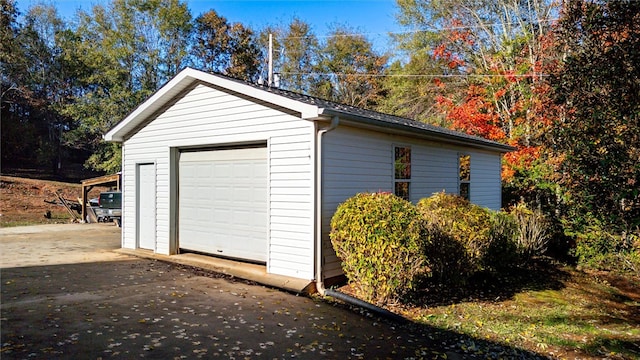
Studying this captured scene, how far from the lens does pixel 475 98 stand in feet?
51.1

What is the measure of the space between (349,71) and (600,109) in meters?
19.3

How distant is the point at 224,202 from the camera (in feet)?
26.3

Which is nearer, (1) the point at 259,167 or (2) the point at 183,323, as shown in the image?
(2) the point at 183,323

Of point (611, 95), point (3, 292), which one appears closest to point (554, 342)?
point (611, 95)

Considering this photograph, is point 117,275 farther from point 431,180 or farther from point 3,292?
point 431,180

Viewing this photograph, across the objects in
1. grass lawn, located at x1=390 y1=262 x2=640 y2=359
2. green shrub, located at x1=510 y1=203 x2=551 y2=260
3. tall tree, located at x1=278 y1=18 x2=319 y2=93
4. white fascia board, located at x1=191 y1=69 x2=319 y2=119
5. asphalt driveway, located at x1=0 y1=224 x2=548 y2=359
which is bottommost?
grass lawn, located at x1=390 y1=262 x2=640 y2=359

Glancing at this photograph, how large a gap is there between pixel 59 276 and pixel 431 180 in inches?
291

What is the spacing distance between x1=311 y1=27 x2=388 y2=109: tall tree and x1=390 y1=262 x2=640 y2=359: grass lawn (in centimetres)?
1737

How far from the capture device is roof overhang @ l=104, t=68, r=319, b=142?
6312mm

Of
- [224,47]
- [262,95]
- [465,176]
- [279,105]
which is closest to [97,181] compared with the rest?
[262,95]

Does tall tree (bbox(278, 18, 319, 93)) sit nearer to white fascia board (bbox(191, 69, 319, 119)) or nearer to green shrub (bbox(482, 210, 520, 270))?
white fascia board (bbox(191, 69, 319, 119))

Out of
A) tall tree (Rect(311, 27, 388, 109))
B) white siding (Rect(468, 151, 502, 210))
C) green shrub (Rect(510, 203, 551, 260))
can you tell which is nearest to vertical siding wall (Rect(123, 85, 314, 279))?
green shrub (Rect(510, 203, 551, 260))

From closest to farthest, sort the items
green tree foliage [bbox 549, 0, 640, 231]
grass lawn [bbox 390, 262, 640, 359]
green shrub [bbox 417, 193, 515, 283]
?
grass lawn [bbox 390, 262, 640, 359], green shrub [bbox 417, 193, 515, 283], green tree foliage [bbox 549, 0, 640, 231]

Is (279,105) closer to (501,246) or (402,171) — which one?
(402,171)
